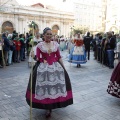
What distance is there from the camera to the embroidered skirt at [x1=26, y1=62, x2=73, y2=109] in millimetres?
3676

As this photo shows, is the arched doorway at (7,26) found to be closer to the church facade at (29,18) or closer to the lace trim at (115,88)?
the church facade at (29,18)

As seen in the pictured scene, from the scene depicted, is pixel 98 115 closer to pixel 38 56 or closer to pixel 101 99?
pixel 101 99

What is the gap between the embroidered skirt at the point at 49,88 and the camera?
12.1ft

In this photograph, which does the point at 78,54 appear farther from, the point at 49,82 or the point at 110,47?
the point at 49,82

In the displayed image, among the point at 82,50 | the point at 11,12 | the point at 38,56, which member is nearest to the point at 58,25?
the point at 11,12

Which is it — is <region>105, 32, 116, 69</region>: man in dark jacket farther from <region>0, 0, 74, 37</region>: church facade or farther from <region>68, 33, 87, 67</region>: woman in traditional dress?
<region>0, 0, 74, 37</region>: church facade

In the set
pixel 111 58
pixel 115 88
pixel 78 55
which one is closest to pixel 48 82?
pixel 115 88

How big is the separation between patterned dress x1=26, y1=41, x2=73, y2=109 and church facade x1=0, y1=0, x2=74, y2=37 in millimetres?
25593

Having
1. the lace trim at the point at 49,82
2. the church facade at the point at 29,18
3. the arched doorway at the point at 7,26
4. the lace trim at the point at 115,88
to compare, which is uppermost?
the church facade at the point at 29,18

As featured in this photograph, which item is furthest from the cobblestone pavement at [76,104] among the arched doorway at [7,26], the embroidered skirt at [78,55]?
the arched doorway at [7,26]

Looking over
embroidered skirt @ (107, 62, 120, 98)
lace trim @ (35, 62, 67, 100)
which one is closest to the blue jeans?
embroidered skirt @ (107, 62, 120, 98)

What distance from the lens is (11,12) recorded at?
31922mm

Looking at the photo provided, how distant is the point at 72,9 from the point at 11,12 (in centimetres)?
2454

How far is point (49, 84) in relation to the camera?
3699 millimetres
